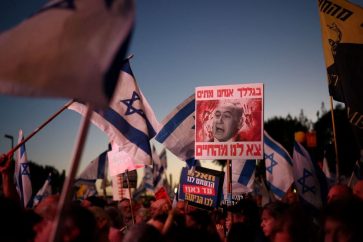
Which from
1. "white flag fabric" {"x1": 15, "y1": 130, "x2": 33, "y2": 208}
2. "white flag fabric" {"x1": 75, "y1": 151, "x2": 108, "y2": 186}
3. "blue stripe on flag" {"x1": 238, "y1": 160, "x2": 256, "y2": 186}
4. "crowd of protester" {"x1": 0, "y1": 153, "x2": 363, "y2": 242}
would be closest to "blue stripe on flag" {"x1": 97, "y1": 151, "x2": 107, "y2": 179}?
"white flag fabric" {"x1": 75, "y1": 151, "x2": 108, "y2": 186}

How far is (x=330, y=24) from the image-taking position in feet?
22.3

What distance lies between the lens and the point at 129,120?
6711 mm

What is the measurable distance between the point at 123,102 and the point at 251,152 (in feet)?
7.01

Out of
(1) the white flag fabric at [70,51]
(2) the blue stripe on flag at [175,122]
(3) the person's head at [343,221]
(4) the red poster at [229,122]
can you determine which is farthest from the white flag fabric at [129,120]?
(1) the white flag fabric at [70,51]

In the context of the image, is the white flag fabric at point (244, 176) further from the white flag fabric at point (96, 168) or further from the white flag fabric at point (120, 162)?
the white flag fabric at point (120, 162)

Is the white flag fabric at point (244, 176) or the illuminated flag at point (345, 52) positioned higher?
the illuminated flag at point (345, 52)

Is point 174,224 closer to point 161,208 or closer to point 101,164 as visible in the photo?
point 161,208

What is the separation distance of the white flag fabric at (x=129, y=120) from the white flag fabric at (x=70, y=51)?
138 inches

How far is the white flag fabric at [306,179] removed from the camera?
7070mm

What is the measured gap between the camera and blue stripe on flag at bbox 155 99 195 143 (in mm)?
8734

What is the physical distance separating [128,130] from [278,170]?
17.0 ft

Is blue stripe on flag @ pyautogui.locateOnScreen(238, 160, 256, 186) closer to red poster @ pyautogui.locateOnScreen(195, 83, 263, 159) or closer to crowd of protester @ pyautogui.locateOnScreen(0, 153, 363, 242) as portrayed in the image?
red poster @ pyautogui.locateOnScreen(195, 83, 263, 159)

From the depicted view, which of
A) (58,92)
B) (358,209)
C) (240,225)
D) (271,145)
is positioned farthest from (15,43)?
(271,145)

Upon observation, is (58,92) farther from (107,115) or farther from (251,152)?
(251,152)
